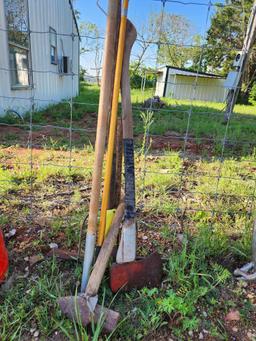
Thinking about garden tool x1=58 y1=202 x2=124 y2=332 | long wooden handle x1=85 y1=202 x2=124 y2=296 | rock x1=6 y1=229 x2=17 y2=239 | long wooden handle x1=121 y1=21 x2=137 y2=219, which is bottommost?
rock x1=6 y1=229 x2=17 y2=239

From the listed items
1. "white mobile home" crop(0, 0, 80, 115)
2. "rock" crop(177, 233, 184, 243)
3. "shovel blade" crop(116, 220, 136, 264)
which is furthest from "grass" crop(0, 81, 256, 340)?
"white mobile home" crop(0, 0, 80, 115)

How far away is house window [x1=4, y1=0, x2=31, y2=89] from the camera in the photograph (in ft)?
14.6

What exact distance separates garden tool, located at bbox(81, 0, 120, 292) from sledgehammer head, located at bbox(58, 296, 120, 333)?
104 millimetres

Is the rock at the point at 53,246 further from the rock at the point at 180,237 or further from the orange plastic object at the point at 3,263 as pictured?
the rock at the point at 180,237

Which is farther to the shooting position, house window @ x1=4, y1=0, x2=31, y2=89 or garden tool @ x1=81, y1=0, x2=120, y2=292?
house window @ x1=4, y1=0, x2=31, y2=89

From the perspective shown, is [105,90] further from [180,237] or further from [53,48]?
[53,48]

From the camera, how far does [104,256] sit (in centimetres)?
115

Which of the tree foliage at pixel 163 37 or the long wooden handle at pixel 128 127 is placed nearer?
the long wooden handle at pixel 128 127

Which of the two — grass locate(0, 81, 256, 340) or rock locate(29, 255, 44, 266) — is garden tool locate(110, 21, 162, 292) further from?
rock locate(29, 255, 44, 266)

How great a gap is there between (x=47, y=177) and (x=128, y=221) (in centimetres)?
136

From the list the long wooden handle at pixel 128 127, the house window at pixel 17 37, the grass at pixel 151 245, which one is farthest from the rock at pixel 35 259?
the house window at pixel 17 37

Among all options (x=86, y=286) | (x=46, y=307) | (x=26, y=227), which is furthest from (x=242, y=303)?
(x=26, y=227)

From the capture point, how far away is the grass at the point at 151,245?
1069 millimetres

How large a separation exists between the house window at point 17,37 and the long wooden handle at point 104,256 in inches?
154
